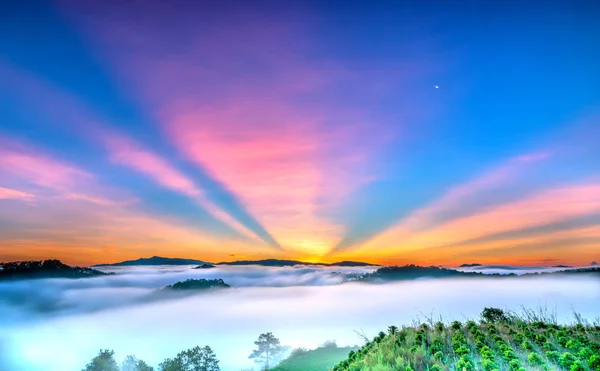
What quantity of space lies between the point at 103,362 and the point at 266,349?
144ft

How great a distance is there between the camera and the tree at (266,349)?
10481 cm

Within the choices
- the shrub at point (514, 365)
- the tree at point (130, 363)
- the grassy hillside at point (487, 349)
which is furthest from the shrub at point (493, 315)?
the tree at point (130, 363)

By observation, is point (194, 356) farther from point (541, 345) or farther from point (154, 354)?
point (154, 354)

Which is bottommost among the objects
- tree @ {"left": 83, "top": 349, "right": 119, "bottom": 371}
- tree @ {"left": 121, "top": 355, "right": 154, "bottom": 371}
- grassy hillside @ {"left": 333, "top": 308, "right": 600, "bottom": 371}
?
tree @ {"left": 121, "top": 355, "right": 154, "bottom": 371}

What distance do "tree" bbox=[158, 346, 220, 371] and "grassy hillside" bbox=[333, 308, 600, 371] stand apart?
86138mm

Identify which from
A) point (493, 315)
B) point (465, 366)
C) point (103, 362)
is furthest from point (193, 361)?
point (465, 366)

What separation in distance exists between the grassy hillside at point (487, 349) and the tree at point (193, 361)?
86.1m

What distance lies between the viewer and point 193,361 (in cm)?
8819

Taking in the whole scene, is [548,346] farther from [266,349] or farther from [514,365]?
[266,349]

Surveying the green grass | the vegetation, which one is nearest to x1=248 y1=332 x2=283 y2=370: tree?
the vegetation

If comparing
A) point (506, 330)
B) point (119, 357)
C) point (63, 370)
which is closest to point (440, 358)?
point (506, 330)

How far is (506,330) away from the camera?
15.0 meters

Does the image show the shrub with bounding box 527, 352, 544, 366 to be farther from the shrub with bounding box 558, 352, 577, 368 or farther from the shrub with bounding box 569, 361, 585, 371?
the shrub with bounding box 569, 361, 585, 371

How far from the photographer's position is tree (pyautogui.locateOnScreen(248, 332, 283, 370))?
10481 cm
